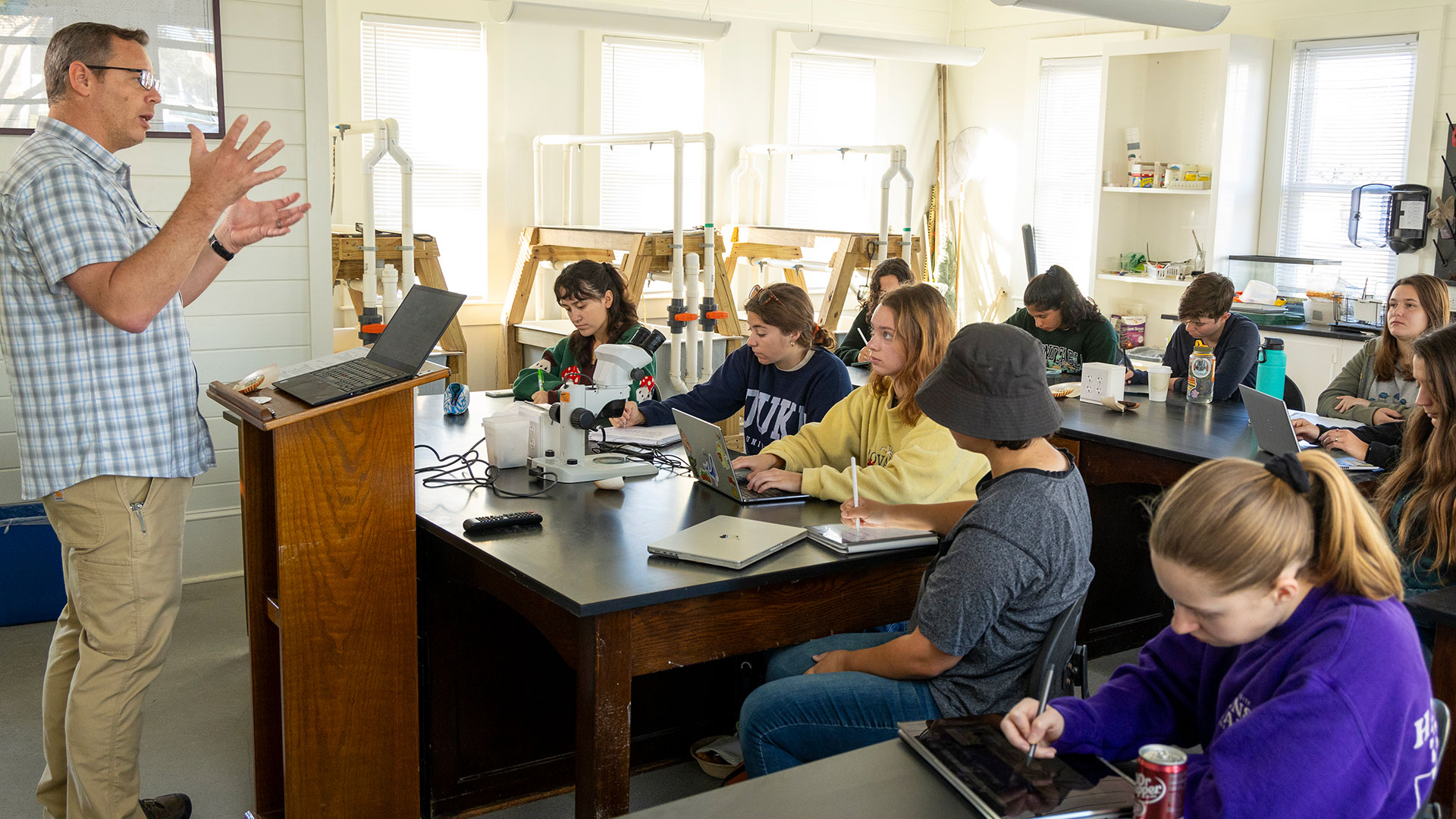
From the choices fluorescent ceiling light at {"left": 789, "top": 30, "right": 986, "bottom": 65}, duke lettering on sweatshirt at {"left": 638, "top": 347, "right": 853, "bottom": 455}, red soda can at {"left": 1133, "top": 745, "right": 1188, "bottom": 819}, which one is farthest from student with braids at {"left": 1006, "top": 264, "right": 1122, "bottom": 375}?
red soda can at {"left": 1133, "top": 745, "right": 1188, "bottom": 819}

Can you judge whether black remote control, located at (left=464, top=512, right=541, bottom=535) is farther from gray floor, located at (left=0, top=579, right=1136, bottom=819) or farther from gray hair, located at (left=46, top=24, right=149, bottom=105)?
gray hair, located at (left=46, top=24, right=149, bottom=105)

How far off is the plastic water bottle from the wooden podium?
3017 millimetres

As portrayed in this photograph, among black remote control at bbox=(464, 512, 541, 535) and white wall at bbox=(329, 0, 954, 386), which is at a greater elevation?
white wall at bbox=(329, 0, 954, 386)

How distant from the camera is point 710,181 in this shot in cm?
589

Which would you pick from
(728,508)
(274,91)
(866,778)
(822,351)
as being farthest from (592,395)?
(274,91)

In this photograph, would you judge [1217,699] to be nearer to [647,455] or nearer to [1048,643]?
[1048,643]

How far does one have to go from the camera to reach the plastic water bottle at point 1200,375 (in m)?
4.34

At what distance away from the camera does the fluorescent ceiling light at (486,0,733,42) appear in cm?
555

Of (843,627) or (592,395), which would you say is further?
(592,395)

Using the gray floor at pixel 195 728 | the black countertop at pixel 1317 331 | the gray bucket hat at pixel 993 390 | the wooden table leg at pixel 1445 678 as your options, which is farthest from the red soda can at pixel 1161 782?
the black countertop at pixel 1317 331

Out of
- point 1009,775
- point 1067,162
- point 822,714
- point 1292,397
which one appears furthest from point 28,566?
point 1067,162

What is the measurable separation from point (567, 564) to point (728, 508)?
547mm

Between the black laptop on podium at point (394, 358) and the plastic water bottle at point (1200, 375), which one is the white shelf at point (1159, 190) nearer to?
the plastic water bottle at point (1200, 375)

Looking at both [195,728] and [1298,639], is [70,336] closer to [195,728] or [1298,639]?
[195,728]
